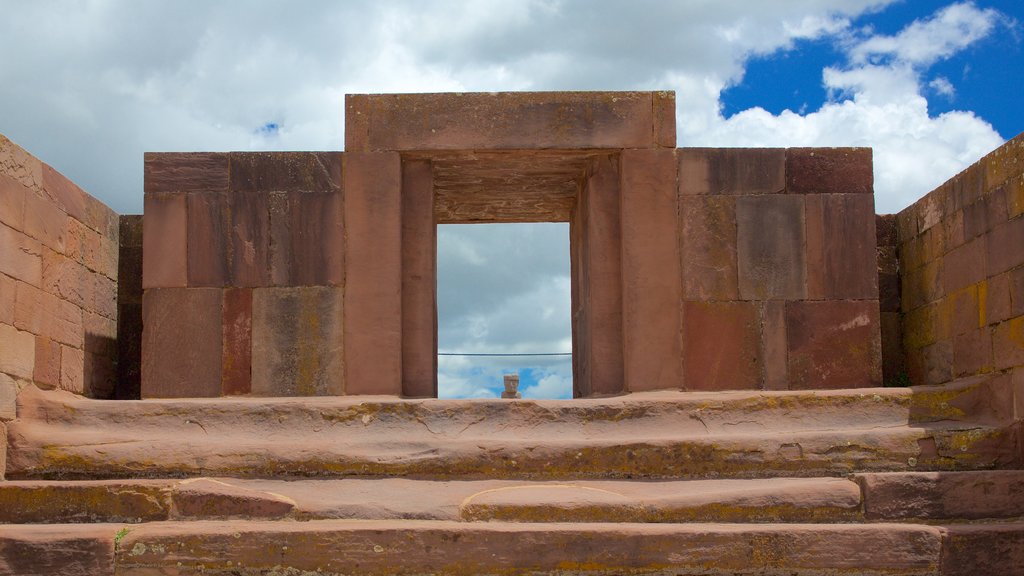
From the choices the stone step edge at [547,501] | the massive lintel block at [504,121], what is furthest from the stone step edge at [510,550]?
the massive lintel block at [504,121]

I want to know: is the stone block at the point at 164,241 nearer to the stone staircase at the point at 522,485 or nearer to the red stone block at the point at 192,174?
the red stone block at the point at 192,174

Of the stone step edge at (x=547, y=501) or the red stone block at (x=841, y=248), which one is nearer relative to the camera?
the stone step edge at (x=547, y=501)

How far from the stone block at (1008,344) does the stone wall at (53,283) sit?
7.17 m

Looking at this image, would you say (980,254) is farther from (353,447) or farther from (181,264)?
(181,264)

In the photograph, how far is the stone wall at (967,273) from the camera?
294 inches

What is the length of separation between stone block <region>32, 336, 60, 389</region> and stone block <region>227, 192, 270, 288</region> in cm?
147

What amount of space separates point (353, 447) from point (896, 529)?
11.8 feet

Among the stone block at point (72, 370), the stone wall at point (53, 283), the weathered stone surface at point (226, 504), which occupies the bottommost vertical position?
the weathered stone surface at point (226, 504)

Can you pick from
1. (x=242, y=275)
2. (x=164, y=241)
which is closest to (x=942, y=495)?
(x=242, y=275)

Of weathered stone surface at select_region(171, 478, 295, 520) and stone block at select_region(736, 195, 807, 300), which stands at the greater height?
stone block at select_region(736, 195, 807, 300)

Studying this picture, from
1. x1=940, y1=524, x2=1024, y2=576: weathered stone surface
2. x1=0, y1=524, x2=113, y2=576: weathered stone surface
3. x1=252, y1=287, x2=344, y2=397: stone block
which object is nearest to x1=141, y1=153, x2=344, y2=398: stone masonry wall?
x1=252, y1=287, x2=344, y2=397: stone block

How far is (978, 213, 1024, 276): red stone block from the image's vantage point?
739cm

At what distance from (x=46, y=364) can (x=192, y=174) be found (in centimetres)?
199

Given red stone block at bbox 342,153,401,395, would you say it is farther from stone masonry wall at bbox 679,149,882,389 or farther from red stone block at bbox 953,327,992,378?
red stone block at bbox 953,327,992,378
